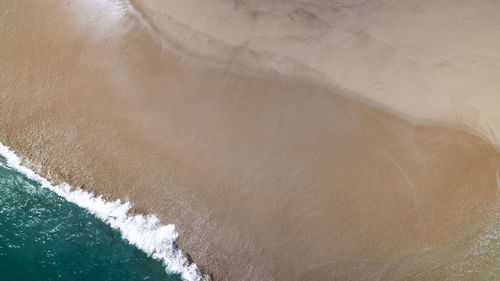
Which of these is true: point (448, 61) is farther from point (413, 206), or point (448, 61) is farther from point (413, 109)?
point (413, 206)

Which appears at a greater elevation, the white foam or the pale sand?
the pale sand

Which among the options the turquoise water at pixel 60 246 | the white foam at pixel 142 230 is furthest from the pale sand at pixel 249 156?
the turquoise water at pixel 60 246

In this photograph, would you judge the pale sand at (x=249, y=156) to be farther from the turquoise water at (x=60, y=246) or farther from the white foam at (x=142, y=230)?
the turquoise water at (x=60, y=246)

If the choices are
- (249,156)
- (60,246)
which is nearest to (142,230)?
(60,246)

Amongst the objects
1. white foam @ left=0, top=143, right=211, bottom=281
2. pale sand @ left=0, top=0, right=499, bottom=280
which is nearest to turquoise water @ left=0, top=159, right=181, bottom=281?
white foam @ left=0, top=143, right=211, bottom=281

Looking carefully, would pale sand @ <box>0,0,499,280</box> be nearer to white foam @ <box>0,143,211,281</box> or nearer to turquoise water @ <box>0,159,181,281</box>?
white foam @ <box>0,143,211,281</box>

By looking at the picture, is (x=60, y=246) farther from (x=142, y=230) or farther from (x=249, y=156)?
(x=249, y=156)
